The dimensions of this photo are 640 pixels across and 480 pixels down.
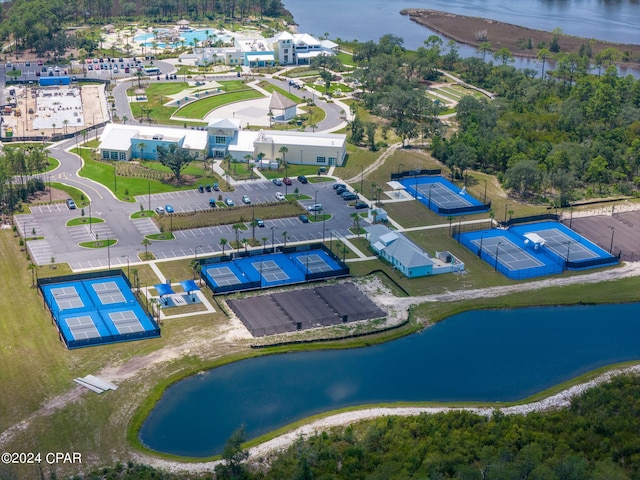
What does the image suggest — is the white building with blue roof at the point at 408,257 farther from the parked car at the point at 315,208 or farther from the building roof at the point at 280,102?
the building roof at the point at 280,102

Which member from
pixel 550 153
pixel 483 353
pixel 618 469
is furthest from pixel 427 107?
pixel 618 469

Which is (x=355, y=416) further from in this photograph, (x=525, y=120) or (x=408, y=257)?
(x=525, y=120)

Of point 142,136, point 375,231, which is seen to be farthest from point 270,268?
→ point 142,136

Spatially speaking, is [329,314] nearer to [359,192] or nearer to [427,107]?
[359,192]

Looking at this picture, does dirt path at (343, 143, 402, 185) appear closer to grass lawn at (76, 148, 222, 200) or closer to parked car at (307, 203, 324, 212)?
parked car at (307, 203, 324, 212)

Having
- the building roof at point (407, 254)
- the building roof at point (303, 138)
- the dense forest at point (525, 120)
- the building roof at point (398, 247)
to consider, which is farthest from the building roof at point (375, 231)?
the building roof at point (303, 138)

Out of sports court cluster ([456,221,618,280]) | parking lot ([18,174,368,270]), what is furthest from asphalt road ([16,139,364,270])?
sports court cluster ([456,221,618,280])
